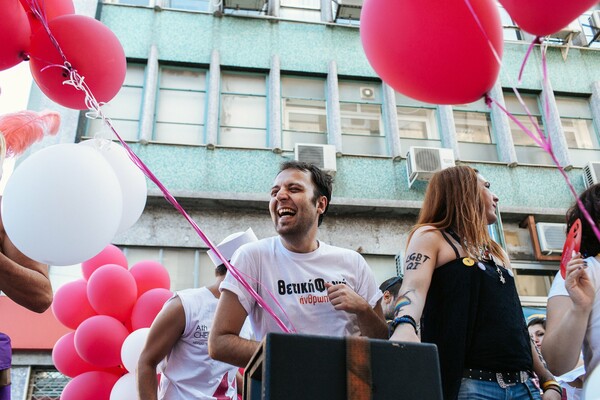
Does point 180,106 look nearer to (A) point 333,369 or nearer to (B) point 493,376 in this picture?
(B) point 493,376

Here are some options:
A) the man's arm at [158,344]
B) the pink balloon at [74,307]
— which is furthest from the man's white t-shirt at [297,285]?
the pink balloon at [74,307]

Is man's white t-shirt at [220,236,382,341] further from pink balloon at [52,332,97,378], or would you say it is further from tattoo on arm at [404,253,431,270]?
pink balloon at [52,332,97,378]

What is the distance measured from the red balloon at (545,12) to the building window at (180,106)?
319 inches

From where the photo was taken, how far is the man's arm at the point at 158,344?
9.04ft

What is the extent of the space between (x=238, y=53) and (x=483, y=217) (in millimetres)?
8809

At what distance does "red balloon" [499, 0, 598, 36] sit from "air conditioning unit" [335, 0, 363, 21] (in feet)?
30.8

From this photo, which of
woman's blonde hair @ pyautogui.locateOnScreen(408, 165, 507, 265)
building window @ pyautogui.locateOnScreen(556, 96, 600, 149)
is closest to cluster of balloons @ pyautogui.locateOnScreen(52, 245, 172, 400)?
woman's blonde hair @ pyautogui.locateOnScreen(408, 165, 507, 265)

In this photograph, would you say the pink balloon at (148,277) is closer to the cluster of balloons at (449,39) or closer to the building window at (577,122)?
the cluster of balloons at (449,39)

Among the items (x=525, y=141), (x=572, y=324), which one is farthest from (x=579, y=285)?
(x=525, y=141)

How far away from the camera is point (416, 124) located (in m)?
10.6

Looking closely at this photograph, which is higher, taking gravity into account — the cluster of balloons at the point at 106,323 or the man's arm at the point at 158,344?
the cluster of balloons at the point at 106,323

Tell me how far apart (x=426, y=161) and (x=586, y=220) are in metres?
6.97

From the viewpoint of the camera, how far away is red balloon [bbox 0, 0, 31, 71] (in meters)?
2.53

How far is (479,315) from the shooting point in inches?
A: 79.7
